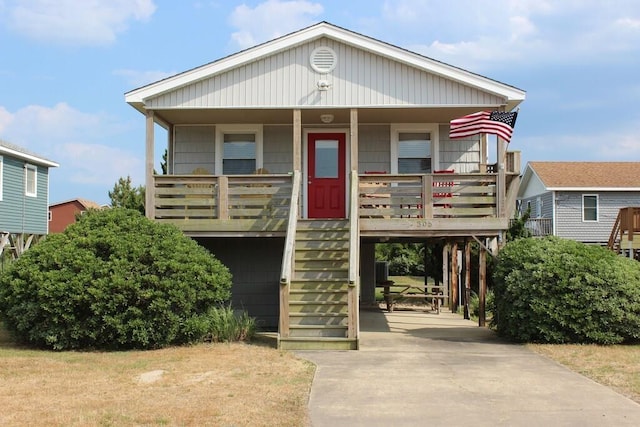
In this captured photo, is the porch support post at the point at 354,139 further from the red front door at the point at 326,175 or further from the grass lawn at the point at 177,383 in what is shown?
the grass lawn at the point at 177,383

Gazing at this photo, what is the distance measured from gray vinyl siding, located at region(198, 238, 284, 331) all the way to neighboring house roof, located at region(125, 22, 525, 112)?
11.7 feet

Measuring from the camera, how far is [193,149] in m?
15.0

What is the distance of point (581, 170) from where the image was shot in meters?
33.5

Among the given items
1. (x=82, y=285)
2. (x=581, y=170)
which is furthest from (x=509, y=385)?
(x=581, y=170)

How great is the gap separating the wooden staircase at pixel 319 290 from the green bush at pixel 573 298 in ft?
9.41

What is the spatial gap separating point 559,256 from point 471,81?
3.81 meters

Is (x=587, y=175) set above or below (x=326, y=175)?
above

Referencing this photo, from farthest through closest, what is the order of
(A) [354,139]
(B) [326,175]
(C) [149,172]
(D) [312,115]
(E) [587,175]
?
(E) [587,175], (B) [326,175], (D) [312,115], (C) [149,172], (A) [354,139]

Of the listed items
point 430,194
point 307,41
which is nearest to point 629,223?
point 430,194

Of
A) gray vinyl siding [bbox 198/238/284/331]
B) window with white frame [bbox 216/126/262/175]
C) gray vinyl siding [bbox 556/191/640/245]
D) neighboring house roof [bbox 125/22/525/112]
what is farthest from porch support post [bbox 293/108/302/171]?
gray vinyl siding [bbox 556/191/640/245]

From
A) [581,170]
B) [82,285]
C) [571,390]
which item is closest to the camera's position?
[571,390]

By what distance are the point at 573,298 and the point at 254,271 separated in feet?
22.3

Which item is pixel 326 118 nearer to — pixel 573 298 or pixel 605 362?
pixel 573 298

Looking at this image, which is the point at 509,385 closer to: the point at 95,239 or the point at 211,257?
the point at 211,257
